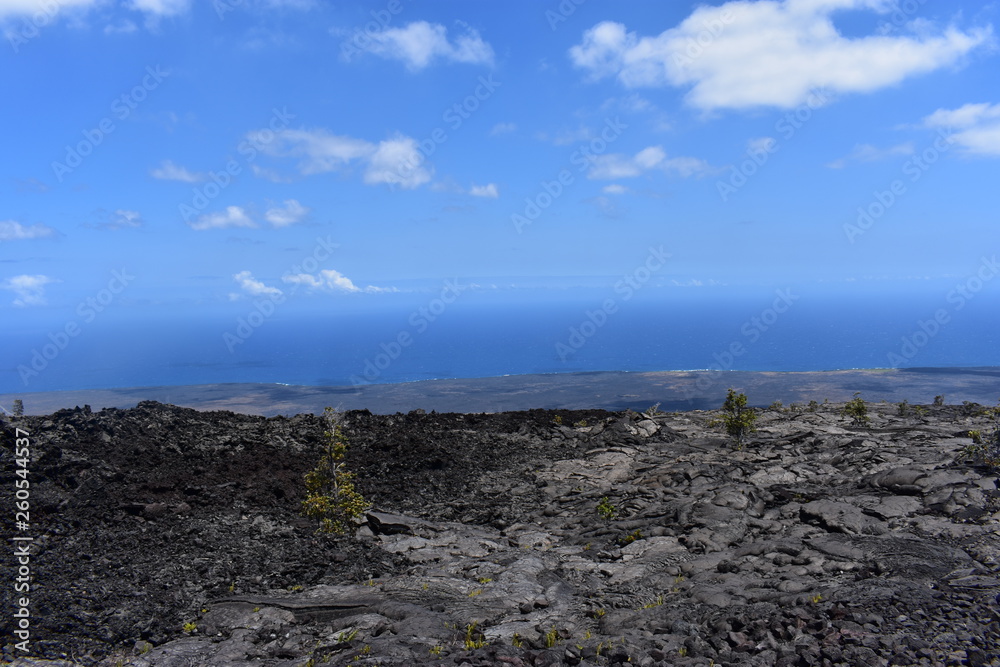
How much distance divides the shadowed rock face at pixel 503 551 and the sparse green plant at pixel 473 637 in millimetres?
51

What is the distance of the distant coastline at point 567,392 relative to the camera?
218ft

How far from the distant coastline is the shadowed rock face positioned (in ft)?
116

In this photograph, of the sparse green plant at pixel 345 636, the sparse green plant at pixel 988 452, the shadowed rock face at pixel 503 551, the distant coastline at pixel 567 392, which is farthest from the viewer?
the distant coastline at pixel 567 392

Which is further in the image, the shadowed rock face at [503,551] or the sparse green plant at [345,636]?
the sparse green plant at [345,636]

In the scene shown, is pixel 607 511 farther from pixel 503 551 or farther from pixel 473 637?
pixel 473 637

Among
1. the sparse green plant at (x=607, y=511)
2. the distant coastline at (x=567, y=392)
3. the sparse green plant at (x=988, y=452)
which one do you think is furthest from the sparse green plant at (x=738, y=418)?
the distant coastline at (x=567, y=392)

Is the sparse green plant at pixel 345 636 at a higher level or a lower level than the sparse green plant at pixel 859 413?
Answer: lower

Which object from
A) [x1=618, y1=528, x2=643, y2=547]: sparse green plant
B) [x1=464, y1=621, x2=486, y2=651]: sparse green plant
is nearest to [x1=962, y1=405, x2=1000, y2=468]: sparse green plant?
[x1=618, y1=528, x2=643, y2=547]: sparse green plant

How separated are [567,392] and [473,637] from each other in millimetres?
66394

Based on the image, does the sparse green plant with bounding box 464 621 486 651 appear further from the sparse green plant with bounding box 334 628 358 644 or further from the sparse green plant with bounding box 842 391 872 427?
the sparse green plant with bounding box 842 391 872 427

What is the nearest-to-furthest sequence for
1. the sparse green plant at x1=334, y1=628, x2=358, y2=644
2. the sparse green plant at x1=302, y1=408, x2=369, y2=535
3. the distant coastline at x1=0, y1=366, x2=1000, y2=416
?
the sparse green plant at x1=334, y1=628, x2=358, y2=644 → the sparse green plant at x1=302, y1=408, x2=369, y2=535 → the distant coastline at x1=0, y1=366, x2=1000, y2=416

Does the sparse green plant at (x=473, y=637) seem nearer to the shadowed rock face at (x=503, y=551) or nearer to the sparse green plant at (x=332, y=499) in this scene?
the shadowed rock face at (x=503, y=551)

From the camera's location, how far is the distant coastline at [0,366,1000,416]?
66.4m

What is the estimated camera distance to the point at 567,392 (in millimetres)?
77625
